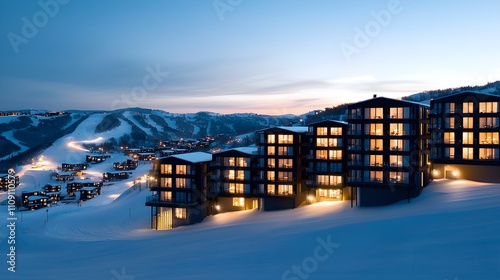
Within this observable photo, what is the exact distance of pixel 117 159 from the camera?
16862 centimetres

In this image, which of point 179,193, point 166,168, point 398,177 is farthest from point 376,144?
point 166,168

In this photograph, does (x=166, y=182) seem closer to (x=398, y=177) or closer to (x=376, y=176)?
(x=376, y=176)

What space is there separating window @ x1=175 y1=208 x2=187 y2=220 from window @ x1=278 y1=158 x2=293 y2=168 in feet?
46.8

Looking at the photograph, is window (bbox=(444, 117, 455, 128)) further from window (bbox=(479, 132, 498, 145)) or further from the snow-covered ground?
the snow-covered ground

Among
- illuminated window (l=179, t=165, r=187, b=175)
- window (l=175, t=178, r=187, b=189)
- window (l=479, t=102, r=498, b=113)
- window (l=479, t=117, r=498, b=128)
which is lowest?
window (l=175, t=178, r=187, b=189)

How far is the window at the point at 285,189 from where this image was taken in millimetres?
49000

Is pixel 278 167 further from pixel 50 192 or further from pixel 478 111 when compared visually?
pixel 50 192

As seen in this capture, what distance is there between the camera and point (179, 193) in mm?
50844

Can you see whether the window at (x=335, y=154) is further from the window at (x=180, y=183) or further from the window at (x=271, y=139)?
the window at (x=180, y=183)

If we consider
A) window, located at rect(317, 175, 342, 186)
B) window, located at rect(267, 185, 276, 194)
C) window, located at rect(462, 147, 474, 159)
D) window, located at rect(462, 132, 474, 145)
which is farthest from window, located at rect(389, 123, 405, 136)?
window, located at rect(267, 185, 276, 194)

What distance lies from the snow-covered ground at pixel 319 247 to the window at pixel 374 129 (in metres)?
8.23

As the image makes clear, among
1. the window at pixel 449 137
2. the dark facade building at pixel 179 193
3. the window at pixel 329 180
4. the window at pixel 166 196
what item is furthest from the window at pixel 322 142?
the window at pixel 166 196

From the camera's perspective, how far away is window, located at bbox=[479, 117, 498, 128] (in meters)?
44.1

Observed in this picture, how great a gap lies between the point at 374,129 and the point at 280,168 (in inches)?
525
